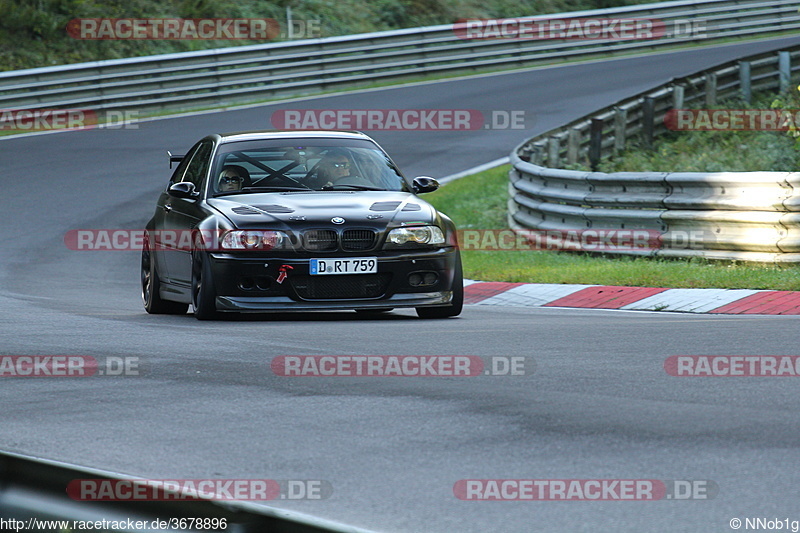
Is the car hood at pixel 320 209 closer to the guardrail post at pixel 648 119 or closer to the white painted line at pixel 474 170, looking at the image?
the guardrail post at pixel 648 119

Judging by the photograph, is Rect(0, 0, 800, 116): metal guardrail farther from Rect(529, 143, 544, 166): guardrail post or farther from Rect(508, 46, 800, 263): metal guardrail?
Rect(529, 143, 544, 166): guardrail post

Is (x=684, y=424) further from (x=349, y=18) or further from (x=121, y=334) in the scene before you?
(x=349, y=18)

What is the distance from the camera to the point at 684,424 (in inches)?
201

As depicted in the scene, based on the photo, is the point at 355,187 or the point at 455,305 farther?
the point at 355,187

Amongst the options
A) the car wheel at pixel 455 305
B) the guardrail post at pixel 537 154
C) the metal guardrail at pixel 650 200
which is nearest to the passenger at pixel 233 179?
the car wheel at pixel 455 305

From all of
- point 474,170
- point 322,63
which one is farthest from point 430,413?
point 322,63

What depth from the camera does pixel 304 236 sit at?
9.32m

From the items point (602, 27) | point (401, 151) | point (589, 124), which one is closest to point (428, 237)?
point (589, 124)

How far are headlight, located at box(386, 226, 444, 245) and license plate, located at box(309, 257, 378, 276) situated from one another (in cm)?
23

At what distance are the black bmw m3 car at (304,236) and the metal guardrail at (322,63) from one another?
1607 centimetres

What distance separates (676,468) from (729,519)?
62 cm

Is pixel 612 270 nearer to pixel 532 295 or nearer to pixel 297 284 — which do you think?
pixel 532 295

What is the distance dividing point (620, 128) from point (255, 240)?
11.2 m

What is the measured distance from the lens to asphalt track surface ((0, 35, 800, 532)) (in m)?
4.03
